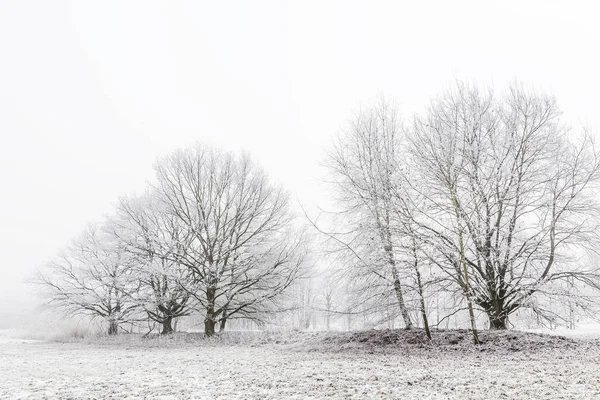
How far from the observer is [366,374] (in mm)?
7965

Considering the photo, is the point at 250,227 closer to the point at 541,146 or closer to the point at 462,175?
the point at 462,175

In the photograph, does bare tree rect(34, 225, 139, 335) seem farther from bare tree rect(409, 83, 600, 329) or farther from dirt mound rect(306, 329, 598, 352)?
bare tree rect(409, 83, 600, 329)

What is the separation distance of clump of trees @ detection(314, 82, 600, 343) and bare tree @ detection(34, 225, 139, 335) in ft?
55.2

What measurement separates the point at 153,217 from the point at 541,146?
69.2 ft

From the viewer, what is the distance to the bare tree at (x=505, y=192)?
1273 centimetres

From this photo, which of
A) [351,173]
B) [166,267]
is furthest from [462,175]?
[166,267]

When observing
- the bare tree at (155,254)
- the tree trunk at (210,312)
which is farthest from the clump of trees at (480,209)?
the bare tree at (155,254)

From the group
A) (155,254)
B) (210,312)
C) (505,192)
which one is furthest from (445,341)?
(155,254)

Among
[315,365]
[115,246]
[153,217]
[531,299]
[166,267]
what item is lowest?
[315,365]

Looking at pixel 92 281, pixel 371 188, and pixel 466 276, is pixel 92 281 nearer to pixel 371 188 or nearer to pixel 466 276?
pixel 371 188

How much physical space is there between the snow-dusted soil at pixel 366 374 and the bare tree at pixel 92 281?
11296mm

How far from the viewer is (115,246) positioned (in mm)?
24891

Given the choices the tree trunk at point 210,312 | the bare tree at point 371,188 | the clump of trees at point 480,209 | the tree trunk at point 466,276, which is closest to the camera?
the tree trunk at point 466,276

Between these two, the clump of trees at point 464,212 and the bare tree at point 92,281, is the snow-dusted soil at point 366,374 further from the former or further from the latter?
the bare tree at point 92,281
